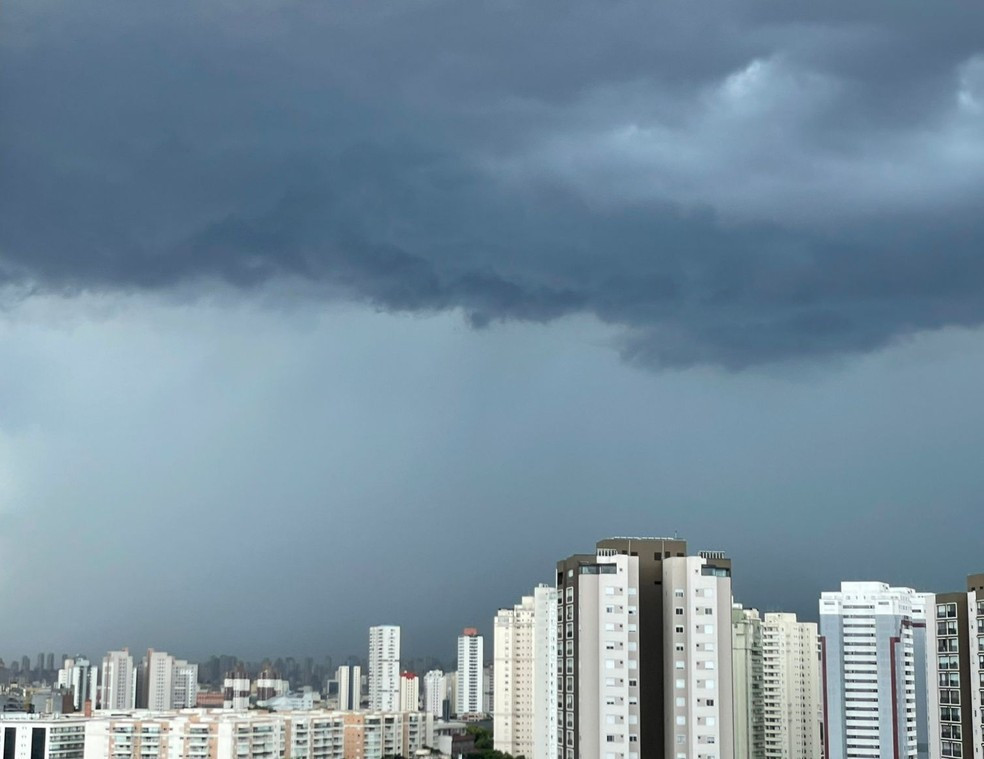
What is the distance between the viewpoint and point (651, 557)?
22.0ft

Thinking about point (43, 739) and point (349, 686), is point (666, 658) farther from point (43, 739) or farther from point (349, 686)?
point (349, 686)

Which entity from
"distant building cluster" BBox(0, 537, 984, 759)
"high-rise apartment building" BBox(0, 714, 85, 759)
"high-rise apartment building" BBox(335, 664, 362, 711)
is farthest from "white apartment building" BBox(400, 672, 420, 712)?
"high-rise apartment building" BBox(0, 714, 85, 759)

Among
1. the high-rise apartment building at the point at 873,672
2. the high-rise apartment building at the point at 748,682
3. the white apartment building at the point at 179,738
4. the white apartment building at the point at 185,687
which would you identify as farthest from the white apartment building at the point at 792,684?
the white apartment building at the point at 185,687

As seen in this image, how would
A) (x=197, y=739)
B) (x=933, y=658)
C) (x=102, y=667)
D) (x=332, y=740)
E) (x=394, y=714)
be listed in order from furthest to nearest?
(x=102, y=667)
(x=394, y=714)
(x=332, y=740)
(x=197, y=739)
(x=933, y=658)

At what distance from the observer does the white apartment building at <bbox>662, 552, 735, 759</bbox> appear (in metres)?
6.30

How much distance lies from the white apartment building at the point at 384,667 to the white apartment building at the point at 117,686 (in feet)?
11.3

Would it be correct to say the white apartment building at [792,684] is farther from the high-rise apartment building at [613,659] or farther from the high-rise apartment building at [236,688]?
the high-rise apartment building at [613,659]

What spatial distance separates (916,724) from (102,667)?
33.6ft

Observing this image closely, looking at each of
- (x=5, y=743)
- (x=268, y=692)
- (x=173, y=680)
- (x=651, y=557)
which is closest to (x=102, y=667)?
(x=173, y=680)

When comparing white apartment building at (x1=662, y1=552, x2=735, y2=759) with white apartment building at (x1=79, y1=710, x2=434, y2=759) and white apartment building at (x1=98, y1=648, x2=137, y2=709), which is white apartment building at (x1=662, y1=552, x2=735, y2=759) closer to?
white apartment building at (x1=79, y1=710, x2=434, y2=759)

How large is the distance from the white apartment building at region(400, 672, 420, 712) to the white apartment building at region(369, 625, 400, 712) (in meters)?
0.07

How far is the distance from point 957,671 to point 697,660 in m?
1.29

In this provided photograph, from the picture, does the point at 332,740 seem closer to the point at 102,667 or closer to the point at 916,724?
the point at 102,667

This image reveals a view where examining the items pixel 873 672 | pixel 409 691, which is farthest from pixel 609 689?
pixel 409 691
